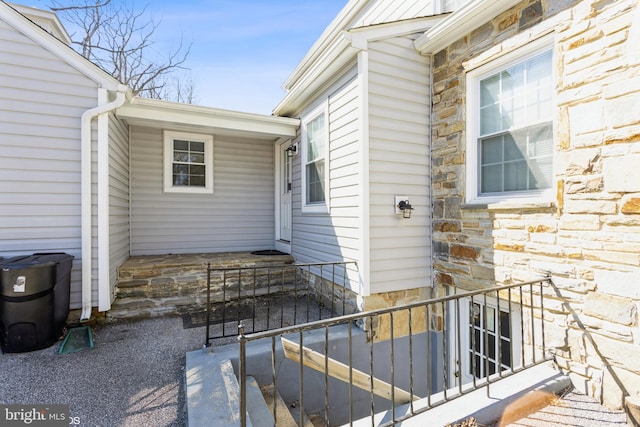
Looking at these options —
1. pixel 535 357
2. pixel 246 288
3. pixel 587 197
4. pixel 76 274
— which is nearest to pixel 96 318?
pixel 76 274

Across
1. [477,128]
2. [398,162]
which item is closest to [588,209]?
[477,128]

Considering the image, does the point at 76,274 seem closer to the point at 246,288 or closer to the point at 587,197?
the point at 246,288

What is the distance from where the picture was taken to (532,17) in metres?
2.89

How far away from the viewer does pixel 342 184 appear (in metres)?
3.96

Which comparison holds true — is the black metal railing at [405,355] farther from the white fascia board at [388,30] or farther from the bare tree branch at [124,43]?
the bare tree branch at [124,43]

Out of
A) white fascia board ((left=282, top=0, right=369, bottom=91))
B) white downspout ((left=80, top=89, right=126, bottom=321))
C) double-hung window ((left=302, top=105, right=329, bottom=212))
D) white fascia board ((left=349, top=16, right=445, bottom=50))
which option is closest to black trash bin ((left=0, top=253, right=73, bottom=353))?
white downspout ((left=80, top=89, right=126, bottom=321))

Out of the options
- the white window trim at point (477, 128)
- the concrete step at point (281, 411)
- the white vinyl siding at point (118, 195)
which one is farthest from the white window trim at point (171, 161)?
the white window trim at point (477, 128)

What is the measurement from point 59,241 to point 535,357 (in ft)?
16.7

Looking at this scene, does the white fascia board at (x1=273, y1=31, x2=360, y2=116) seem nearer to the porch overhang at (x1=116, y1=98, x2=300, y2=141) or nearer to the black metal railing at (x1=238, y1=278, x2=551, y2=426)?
the porch overhang at (x1=116, y1=98, x2=300, y2=141)

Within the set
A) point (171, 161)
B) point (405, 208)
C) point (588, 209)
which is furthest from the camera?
point (171, 161)

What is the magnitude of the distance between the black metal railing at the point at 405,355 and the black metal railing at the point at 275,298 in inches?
17.0

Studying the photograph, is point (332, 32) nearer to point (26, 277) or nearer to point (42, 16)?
point (42, 16)

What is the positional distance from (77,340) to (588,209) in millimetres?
4925

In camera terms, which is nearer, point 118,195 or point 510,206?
point 510,206
